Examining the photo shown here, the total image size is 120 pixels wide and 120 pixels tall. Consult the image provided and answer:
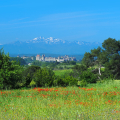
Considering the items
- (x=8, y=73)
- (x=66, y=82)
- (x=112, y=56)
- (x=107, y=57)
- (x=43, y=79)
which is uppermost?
(x=112, y=56)

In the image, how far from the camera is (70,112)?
20.6 ft

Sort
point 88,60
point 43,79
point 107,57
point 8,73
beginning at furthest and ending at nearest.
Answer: point 88,60 → point 107,57 → point 43,79 → point 8,73

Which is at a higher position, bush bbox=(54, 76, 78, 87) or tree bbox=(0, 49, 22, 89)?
tree bbox=(0, 49, 22, 89)

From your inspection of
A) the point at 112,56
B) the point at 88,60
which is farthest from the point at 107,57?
the point at 88,60

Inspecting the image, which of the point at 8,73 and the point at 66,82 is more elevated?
the point at 8,73

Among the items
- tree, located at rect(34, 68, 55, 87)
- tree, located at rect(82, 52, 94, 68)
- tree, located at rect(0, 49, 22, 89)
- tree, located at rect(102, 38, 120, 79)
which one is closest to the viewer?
tree, located at rect(0, 49, 22, 89)

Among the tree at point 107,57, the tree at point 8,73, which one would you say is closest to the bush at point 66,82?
the tree at point 8,73

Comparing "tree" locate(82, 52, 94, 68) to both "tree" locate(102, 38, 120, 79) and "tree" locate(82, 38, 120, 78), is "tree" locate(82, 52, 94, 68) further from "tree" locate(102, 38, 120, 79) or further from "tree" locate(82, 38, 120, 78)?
"tree" locate(102, 38, 120, 79)

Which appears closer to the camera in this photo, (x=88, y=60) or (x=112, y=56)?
(x=112, y=56)

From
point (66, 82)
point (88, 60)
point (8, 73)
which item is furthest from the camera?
point (88, 60)

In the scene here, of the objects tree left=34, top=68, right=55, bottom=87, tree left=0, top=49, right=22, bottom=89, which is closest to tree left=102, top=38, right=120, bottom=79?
tree left=34, top=68, right=55, bottom=87

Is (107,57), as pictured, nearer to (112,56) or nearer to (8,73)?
(112,56)

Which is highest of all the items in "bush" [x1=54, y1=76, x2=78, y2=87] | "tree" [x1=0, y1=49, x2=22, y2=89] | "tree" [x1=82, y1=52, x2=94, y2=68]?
"tree" [x1=82, y1=52, x2=94, y2=68]

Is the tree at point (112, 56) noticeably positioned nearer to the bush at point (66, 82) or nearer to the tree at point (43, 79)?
the bush at point (66, 82)
